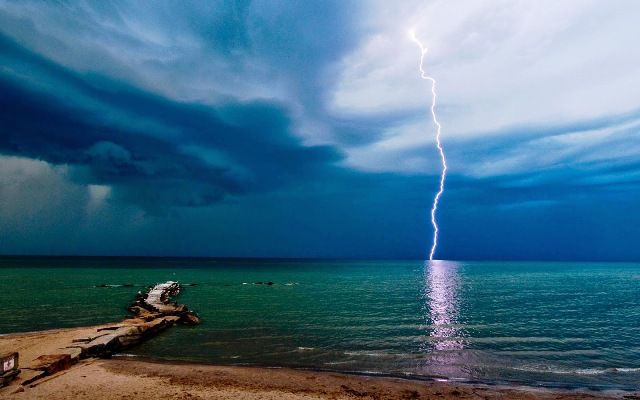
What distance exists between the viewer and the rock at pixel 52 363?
17.1 metres

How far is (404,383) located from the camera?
17.8 meters

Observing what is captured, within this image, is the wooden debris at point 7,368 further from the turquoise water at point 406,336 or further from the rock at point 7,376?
the turquoise water at point 406,336

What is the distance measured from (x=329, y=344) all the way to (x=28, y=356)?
56.4 ft

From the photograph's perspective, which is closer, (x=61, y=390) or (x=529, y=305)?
(x=61, y=390)

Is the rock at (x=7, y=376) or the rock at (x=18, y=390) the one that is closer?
the rock at (x=18, y=390)

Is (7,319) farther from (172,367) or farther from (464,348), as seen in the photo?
(464,348)

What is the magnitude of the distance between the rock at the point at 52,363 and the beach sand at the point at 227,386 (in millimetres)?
385

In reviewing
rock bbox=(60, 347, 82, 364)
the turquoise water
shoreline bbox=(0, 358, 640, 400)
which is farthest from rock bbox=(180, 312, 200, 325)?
shoreline bbox=(0, 358, 640, 400)

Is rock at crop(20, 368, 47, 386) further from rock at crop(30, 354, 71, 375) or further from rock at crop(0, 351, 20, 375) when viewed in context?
rock at crop(0, 351, 20, 375)

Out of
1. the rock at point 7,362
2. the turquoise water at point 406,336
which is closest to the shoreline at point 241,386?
the rock at point 7,362

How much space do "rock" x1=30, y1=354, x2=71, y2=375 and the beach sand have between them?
1.26 feet

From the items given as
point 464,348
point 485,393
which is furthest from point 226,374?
point 464,348

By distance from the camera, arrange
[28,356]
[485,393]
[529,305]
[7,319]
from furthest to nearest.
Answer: [529,305] < [7,319] < [28,356] < [485,393]

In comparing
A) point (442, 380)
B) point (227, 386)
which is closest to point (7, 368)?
point (227, 386)
